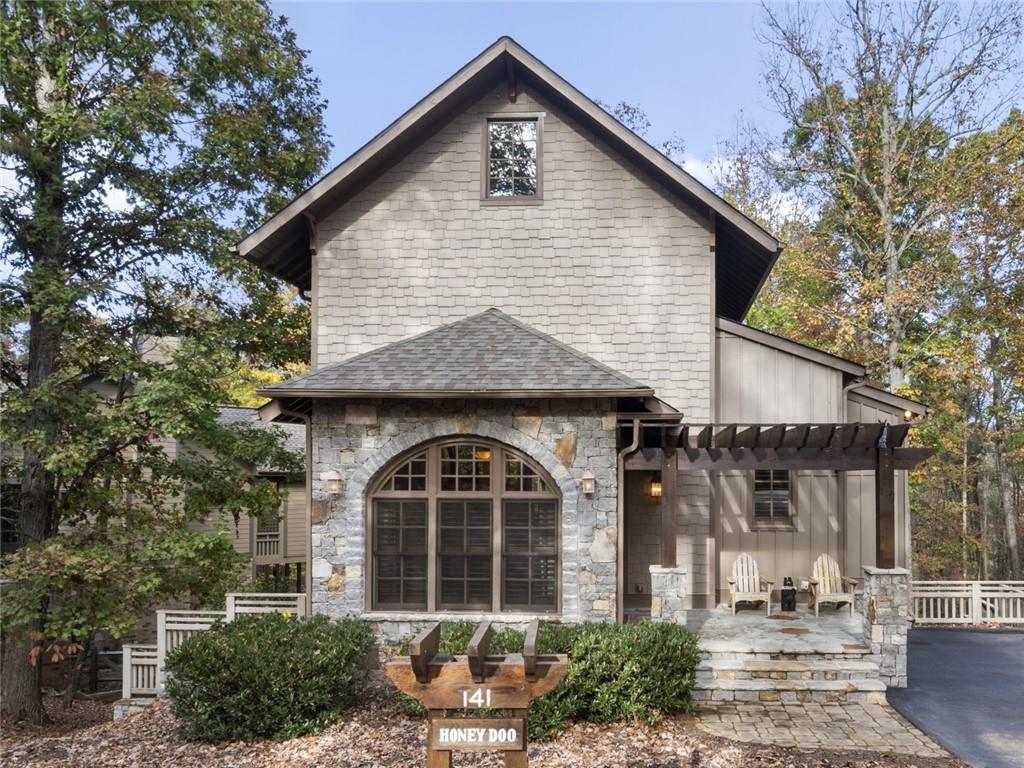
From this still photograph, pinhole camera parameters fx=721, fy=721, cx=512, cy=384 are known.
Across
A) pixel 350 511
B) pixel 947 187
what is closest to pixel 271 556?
pixel 350 511

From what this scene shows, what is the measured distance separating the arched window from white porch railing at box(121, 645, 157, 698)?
11.3 feet

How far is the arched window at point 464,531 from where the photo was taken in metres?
8.93

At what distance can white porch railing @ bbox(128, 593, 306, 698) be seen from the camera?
9625 millimetres

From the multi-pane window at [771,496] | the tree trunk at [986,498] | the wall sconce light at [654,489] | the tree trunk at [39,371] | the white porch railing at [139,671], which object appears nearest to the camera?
the white porch railing at [139,671]

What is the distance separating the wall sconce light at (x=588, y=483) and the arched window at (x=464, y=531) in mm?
376

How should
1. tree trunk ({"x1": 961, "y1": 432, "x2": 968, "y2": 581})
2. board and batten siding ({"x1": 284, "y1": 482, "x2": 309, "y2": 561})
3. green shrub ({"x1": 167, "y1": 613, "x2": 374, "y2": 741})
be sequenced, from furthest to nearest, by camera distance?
1. tree trunk ({"x1": 961, "y1": 432, "x2": 968, "y2": 581})
2. board and batten siding ({"x1": 284, "y1": 482, "x2": 309, "y2": 561})
3. green shrub ({"x1": 167, "y1": 613, "x2": 374, "y2": 741})

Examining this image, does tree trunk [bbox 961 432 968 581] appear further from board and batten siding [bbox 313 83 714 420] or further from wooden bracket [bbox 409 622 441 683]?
wooden bracket [bbox 409 622 441 683]

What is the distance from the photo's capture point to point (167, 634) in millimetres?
9727

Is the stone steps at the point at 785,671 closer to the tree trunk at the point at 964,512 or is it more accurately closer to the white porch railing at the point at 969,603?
the white porch railing at the point at 969,603

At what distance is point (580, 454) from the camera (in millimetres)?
8844

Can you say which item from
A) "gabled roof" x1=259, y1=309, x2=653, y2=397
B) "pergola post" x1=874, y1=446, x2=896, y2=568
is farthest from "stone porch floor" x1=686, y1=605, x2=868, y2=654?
"gabled roof" x1=259, y1=309, x2=653, y2=397

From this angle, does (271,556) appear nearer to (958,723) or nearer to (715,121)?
(958,723)

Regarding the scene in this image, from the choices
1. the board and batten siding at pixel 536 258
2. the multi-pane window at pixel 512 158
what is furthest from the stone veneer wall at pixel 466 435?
the multi-pane window at pixel 512 158

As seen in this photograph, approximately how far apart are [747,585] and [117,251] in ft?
35.3
